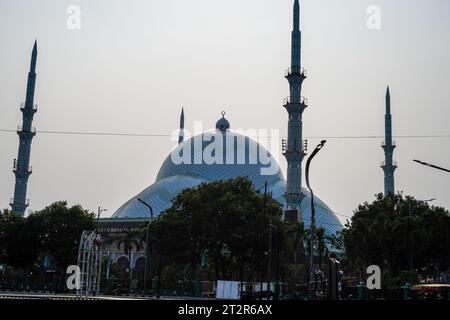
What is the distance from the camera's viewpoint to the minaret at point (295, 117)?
77875 mm

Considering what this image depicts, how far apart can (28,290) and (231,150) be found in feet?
221

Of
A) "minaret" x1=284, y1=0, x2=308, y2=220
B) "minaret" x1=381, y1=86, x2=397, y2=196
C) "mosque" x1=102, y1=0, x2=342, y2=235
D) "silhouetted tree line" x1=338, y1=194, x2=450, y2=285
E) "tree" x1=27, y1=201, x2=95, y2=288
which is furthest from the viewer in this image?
"mosque" x1=102, y1=0, x2=342, y2=235

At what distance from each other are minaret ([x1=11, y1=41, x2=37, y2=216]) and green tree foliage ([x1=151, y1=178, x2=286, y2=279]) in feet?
112

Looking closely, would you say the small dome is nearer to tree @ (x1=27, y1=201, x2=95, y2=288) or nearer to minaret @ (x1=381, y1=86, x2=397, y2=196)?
minaret @ (x1=381, y1=86, x2=397, y2=196)

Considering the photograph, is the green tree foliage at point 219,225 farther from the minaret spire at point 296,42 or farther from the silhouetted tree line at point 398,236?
the minaret spire at point 296,42

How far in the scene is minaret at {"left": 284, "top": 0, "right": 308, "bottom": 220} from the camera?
77875 mm

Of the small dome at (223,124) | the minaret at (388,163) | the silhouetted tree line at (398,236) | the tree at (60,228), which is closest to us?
the silhouetted tree line at (398,236)

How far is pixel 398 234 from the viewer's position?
58.3 meters

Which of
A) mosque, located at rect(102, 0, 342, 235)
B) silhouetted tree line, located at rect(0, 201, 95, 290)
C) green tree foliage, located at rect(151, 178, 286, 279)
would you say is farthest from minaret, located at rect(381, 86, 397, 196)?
silhouetted tree line, located at rect(0, 201, 95, 290)

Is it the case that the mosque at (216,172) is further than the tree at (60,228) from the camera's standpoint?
Yes

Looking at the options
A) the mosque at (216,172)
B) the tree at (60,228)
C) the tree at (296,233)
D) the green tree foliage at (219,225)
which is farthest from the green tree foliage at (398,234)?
the mosque at (216,172)

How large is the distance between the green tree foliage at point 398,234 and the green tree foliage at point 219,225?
25.8ft

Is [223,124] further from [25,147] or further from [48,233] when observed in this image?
[48,233]

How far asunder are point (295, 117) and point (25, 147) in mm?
38275
